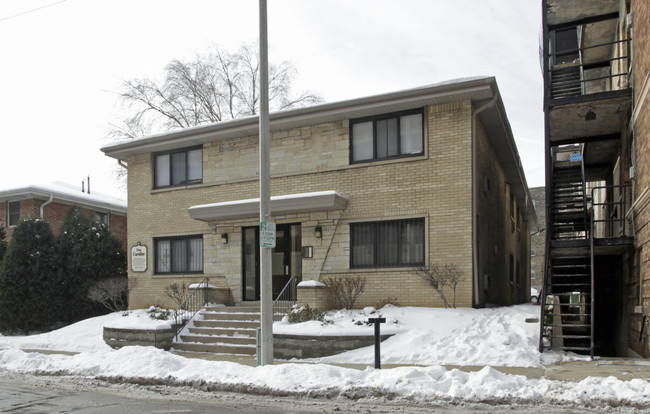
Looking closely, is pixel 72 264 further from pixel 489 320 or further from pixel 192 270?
pixel 489 320

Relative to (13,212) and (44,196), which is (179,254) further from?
(13,212)

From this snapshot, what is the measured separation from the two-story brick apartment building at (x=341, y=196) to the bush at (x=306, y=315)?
1.46 feet

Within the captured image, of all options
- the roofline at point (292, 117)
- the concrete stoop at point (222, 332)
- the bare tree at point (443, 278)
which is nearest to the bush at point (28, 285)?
the roofline at point (292, 117)

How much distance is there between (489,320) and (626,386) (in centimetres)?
561

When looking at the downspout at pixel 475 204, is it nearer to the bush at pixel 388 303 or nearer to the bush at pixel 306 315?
the bush at pixel 388 303

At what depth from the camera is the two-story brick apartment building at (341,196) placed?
561 inches

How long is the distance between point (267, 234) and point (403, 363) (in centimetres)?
337

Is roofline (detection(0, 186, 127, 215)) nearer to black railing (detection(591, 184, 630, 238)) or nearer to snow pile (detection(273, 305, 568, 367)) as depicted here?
snow pile (detection(273, 305, 568, 367))

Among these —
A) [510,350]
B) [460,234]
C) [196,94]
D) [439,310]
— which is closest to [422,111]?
[460,234]

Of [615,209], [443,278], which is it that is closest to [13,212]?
[443,278]

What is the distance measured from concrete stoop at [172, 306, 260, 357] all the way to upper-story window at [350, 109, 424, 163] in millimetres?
4923

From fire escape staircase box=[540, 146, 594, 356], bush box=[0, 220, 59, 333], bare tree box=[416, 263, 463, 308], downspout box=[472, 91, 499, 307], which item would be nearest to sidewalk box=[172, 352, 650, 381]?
fire escape staircase box=[540, 146, 594, 356]

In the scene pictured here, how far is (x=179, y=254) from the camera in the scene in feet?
59.4

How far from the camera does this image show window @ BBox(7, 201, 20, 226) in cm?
2588
